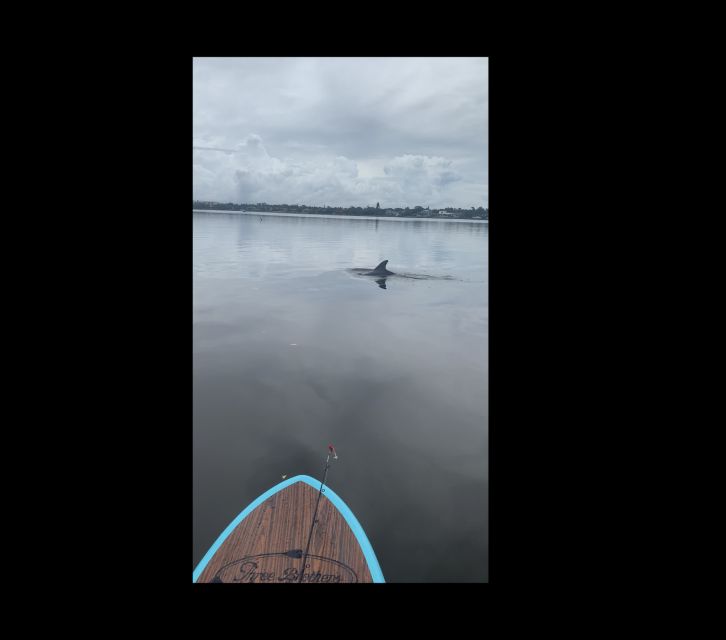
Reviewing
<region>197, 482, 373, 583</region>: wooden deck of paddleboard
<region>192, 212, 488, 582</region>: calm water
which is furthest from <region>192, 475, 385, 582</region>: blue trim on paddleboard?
<region>192, 212, 488, 582</region>: calm water

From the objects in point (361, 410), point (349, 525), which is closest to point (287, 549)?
point (349, 525)

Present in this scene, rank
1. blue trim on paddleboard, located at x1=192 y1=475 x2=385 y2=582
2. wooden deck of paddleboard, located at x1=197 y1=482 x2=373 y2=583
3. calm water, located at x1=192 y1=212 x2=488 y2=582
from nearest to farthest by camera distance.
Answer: wooden deck of paddleboard, located at x1=197 y1=482 x2=373 y2=583 < blue trim on paddleboard, located at x1=192 y1=475 x2=385 y2=582 < calm water, located at x1=192 y1=212 x2=488 y2=582

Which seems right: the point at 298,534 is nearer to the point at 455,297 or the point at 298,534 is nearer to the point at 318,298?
the point at 318,298

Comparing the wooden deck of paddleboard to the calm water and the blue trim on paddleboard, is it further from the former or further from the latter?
the calm water

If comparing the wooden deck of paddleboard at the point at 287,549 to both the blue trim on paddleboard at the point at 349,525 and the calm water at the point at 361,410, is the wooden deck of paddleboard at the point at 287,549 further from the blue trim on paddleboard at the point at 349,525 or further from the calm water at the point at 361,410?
the calm water at the point at 361,410

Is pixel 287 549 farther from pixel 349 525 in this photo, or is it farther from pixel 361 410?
pixel 361 410

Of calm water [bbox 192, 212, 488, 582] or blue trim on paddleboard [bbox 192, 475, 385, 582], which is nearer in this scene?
blue trim on paddleboard [bbox 192, 475, 385, 582]

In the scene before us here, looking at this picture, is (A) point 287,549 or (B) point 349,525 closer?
(A) point 287,549
